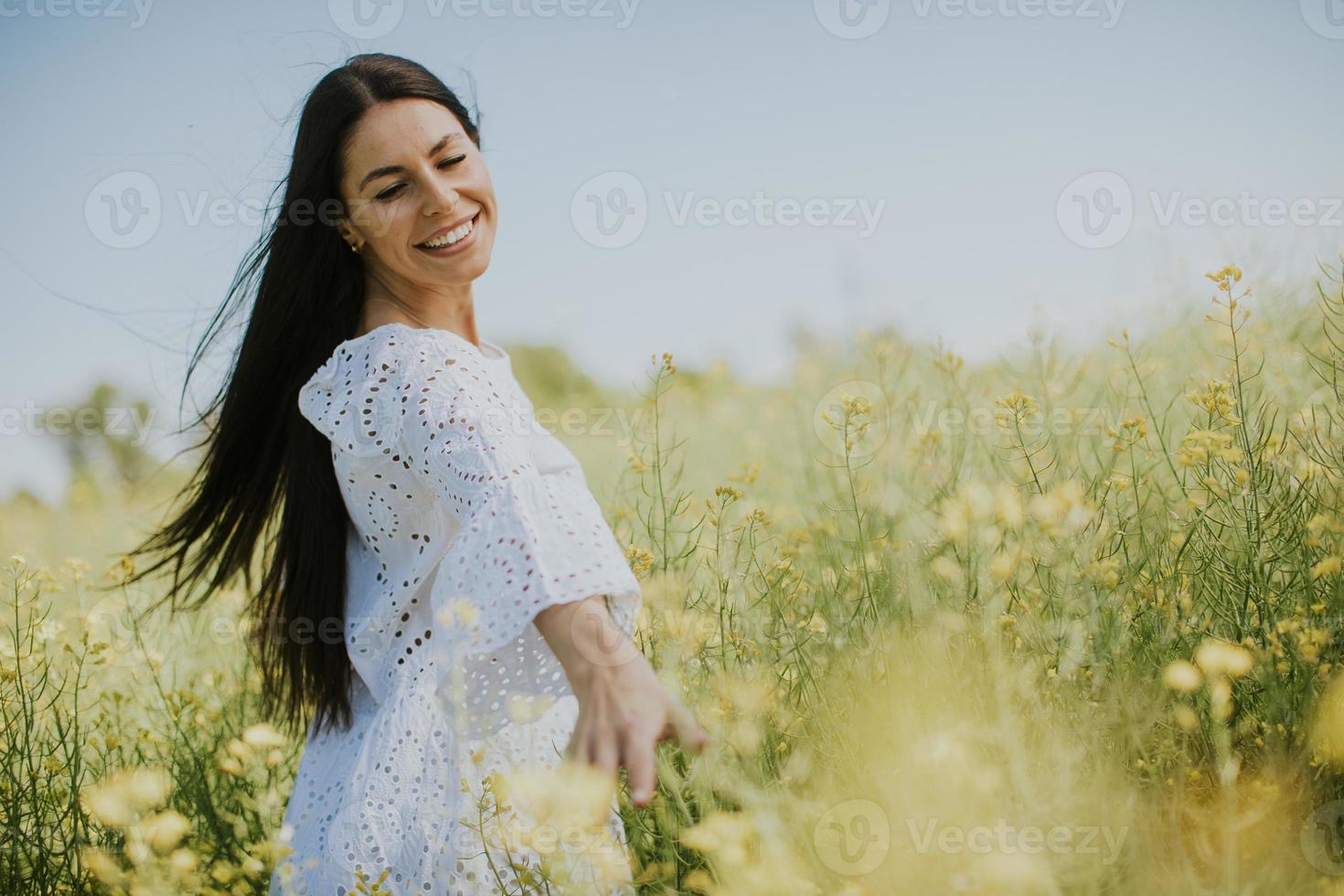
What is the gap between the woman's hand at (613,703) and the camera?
3.46ft

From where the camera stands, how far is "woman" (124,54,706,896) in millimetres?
1192

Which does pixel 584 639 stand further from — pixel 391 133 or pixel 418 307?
pixel 391 133

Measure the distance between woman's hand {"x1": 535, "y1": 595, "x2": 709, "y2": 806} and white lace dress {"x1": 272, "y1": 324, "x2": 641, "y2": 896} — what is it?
5 cm

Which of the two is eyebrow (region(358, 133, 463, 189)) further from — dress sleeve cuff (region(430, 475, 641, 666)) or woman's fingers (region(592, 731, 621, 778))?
woman's fingers (region(592, 731, 621, 778))

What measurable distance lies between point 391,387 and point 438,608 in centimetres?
40

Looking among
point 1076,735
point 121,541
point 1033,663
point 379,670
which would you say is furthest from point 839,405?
point 121,541

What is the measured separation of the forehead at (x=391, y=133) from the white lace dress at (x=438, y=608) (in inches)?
18.6

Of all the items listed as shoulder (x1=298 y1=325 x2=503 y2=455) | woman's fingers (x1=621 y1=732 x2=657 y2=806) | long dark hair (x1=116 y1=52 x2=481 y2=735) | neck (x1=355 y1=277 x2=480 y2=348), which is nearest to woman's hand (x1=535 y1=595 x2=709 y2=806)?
woman's fingers (x1=621 y1=732 x2=657 y2=806)

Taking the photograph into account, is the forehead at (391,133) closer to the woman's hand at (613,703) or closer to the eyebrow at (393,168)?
the eyebrow at (393,168)

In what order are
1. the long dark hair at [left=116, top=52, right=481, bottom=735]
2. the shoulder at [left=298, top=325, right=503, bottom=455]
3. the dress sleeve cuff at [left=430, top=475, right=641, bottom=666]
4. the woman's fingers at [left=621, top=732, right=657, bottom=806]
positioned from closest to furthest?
1. the woman's fingers at [left=621, top=732, right=657, bottom=806]
2. the dress sleeve cuff at [left=430, top=475, right=641, bottom=666]
3. the shoulder at [left=298, top=325, right=503, bottom=455]
4. the long dark hair at [left=116, top=52, right=481, bottom=735]

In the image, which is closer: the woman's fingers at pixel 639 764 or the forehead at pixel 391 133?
the woman's fingers at pixel 639 764

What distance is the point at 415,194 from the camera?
178 centimetres

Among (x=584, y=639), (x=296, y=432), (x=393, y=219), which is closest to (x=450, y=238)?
(x=393, y=219)

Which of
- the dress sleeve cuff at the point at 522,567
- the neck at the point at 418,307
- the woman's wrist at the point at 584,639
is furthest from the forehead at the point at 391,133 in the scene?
the woman's wrist at the point at 584,639
